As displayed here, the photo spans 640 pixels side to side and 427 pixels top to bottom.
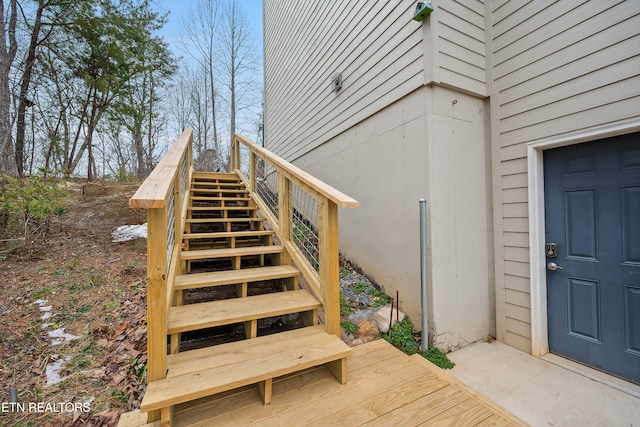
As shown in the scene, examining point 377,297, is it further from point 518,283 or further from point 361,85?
point 361,85

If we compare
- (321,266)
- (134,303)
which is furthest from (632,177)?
(134,303)

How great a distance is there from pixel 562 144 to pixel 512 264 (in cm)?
120


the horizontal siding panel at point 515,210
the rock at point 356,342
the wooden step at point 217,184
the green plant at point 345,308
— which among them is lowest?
the rock at point 356,342

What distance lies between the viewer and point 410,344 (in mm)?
2562

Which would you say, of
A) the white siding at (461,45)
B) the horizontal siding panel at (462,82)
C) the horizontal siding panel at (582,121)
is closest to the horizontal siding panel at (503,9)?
the white siding at (461,45)

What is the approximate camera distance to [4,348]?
2041 mm

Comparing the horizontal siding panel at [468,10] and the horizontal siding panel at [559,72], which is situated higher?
the horizontal siding panel at [468,10]

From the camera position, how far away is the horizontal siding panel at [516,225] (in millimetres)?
2643

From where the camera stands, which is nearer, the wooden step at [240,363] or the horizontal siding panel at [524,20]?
the wooden step at [240,363]

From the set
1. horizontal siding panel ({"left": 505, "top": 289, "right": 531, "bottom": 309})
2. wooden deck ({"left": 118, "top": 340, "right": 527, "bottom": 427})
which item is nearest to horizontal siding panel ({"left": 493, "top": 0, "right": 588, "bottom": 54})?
horizontal siding panel ({"left": 505, "top": 289, "right": 531, "bottom": 309})

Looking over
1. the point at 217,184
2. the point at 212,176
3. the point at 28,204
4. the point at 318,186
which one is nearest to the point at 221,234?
the point at 318,186

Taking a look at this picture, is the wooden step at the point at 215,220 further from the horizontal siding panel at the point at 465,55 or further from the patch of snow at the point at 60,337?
the horizontal siding panel at the point at 465,55

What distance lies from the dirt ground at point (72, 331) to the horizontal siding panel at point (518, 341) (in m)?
3.28

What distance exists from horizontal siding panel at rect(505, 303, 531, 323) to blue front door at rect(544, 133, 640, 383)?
183 mm
